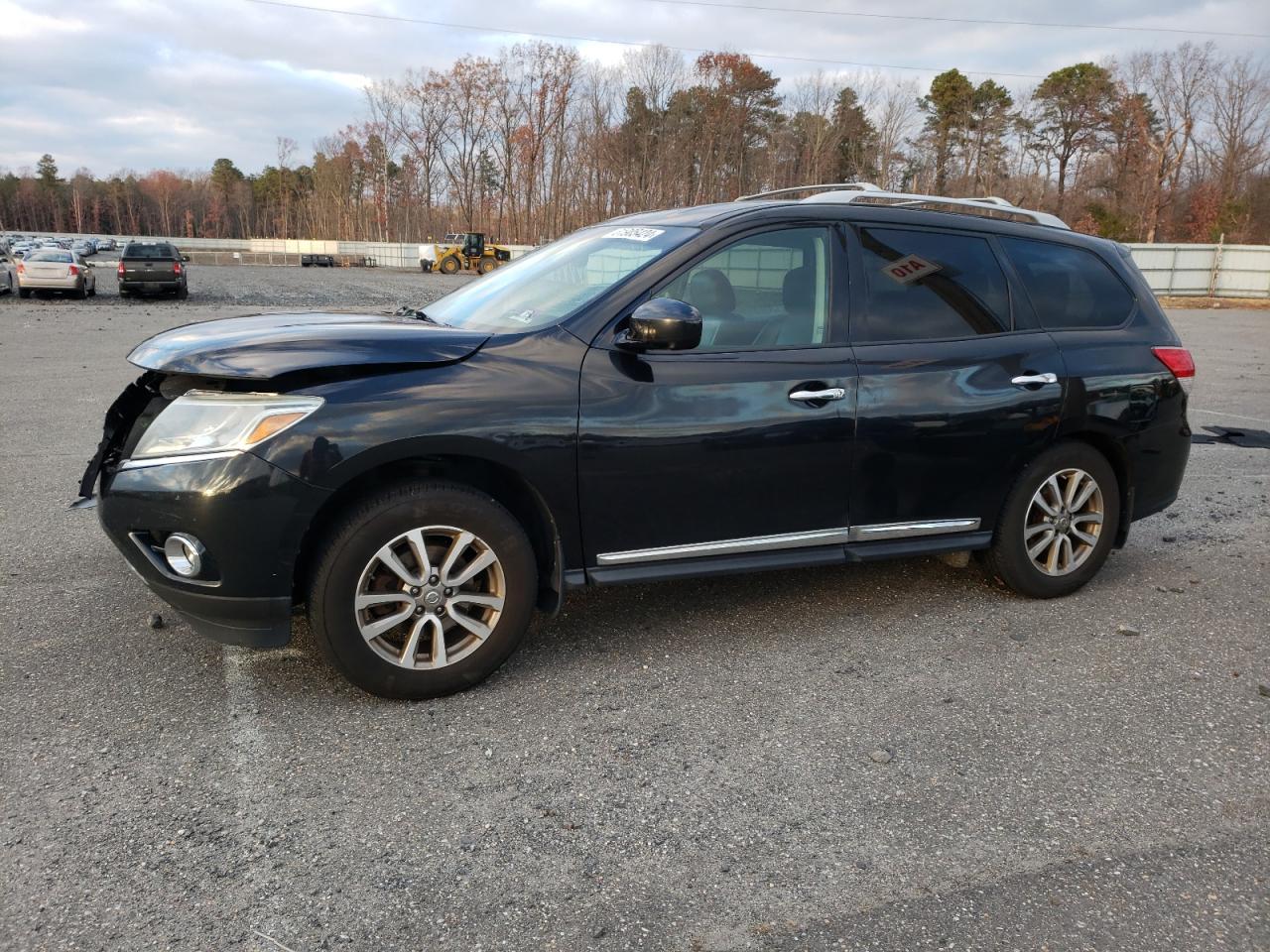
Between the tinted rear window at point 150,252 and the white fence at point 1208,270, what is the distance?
3412 cm

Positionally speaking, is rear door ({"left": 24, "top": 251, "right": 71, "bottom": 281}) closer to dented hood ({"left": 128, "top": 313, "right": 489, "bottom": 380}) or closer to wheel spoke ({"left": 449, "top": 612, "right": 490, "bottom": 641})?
dented hood ({"left": 128, "top": 313, "right": 489, "bottom": 380})

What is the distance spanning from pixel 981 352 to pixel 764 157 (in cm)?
6518

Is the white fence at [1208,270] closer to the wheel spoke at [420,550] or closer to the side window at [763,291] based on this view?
the side window at [763,291]

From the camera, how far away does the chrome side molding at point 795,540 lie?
355 cm

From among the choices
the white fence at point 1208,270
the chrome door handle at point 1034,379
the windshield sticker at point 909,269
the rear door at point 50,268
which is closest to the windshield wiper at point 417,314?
the windshield sticker at point 909,269

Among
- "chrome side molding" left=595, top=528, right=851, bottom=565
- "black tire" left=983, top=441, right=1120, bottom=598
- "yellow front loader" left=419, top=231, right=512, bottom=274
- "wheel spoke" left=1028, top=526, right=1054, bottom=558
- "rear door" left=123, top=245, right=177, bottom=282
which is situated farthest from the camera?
"yellow front loader" left=419, top=231, right=512, bottom=274

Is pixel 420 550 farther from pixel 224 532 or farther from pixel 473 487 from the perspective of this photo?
pixel 224 532

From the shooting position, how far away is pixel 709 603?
4.34 m

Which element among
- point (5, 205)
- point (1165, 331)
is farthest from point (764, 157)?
point (5, 205)

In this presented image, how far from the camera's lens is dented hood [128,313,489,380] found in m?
3.06

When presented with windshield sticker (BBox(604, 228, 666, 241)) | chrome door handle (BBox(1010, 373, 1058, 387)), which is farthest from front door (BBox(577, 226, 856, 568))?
chrome door handle (BBox(1010, 373, 1058, 387))

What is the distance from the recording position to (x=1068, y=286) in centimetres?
449

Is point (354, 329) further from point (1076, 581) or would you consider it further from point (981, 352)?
point (1076, 581)

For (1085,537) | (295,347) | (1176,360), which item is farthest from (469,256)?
(295,347)
